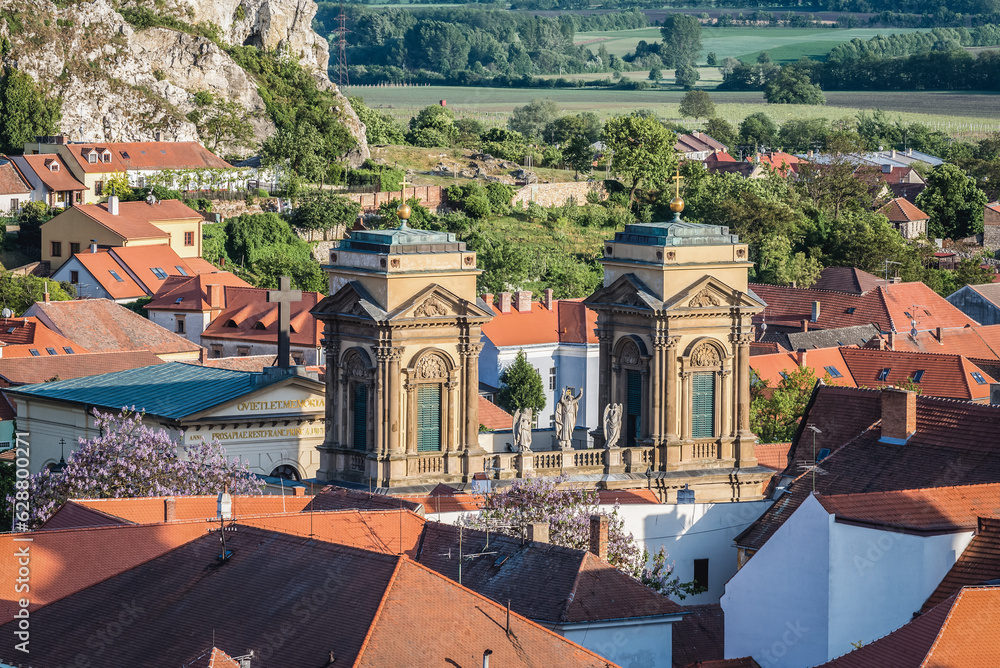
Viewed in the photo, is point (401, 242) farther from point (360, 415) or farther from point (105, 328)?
point (105, 328)

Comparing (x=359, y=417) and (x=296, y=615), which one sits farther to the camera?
(x=359, y=417)


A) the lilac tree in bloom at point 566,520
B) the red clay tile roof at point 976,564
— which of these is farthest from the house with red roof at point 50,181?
the red clay tile roof at point 976,564

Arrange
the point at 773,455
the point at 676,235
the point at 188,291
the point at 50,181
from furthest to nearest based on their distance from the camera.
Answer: the point at 50,181
the point at 188,291
the point at 773,455
the point at 676,235

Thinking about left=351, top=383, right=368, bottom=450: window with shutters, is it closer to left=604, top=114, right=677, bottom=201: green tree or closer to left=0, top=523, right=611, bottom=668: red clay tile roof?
left=0, top=523, right=611, bottom=668: red clay tile roof

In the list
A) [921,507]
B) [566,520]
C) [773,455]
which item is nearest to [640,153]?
[773,455]

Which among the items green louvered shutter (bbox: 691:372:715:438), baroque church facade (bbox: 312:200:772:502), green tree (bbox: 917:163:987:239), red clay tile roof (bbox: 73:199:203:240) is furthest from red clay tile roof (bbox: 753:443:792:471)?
green tree (bbox: 917:163:987:239)

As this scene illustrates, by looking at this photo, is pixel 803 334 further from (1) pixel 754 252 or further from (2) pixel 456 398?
(2) pixel 456 398
